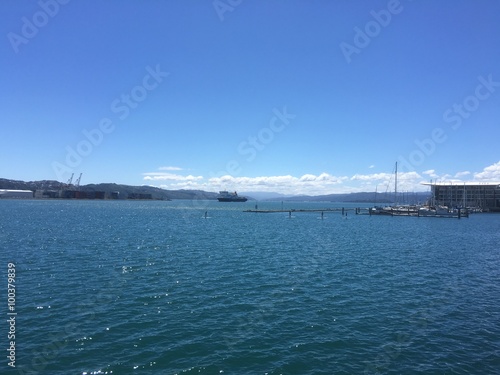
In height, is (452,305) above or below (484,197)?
below

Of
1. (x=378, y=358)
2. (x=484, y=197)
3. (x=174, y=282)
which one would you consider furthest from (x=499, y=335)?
(x=484, y=197)

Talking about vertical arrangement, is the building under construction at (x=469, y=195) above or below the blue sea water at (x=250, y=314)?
above

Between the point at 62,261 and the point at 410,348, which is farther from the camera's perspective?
the point at 62,261

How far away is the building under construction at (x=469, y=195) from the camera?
6949 inches

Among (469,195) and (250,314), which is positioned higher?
(469,195)

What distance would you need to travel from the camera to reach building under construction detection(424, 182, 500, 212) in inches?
6949

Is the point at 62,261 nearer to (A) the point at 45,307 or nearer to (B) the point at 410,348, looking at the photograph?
(A) the point at 45,307

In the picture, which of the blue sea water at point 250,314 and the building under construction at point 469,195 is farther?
the building under construction at point 469,195

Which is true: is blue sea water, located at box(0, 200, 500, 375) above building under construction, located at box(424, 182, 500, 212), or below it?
below

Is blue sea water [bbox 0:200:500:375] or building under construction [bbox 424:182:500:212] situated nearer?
blue sea water [bbox 0:200:500:375]

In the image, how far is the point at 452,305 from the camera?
78.0 ft

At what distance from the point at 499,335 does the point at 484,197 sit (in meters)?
196

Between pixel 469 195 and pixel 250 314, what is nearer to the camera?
pixel 250 314

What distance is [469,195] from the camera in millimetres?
181750
